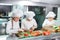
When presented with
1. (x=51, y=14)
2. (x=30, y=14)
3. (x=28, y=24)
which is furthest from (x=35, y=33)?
(x=51, y=14)

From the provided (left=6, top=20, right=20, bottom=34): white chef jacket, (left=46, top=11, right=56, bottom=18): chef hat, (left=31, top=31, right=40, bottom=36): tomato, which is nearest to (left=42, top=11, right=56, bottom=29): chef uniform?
(left=46, top=11, right=56, bottom=18): chef hat

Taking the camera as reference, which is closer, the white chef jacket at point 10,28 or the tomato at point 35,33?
the white chef jacket at point 10,28

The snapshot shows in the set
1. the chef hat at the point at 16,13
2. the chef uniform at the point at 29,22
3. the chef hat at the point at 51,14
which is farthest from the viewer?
the chef hat at the point at 51,14

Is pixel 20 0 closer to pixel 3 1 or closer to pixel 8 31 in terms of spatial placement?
pixel 3 1

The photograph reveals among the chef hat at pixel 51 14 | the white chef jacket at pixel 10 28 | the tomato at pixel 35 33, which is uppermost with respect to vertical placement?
the chef hat at pixel 51 14

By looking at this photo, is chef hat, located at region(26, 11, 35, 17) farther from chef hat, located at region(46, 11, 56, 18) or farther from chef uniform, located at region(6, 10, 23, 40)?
chef hat, located at region(46, 11, 56, 18)

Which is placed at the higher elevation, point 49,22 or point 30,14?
point 30,14

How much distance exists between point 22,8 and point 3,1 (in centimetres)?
23

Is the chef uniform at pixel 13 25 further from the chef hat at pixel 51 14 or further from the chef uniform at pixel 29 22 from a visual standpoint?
the chef hat at pixel 51 14

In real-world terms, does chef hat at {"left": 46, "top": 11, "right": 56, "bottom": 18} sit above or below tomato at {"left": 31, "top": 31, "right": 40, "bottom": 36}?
above

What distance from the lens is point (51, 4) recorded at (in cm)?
175

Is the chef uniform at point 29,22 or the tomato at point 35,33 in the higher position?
the chef uniform at point 29,22

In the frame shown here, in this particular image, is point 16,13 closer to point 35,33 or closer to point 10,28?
point 10,28

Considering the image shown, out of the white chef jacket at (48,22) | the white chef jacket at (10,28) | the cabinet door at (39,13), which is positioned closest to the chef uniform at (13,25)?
the white chef jacket at (10,28)
